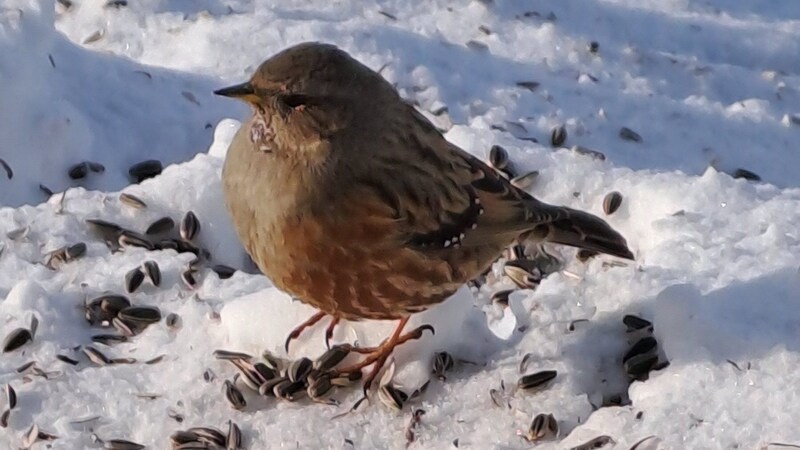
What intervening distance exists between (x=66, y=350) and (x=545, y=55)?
9.54 ft

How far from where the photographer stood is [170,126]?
5.96 metres

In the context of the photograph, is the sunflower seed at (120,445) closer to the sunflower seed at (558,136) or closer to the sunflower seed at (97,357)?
the sunflower seed at (97,357)

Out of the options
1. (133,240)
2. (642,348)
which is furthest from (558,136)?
(133,240)

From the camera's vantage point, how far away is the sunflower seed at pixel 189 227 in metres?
5.21

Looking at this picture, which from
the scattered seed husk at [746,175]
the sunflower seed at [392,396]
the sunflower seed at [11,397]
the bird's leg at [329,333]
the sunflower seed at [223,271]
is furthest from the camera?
the scattered seed husk at [746,175]

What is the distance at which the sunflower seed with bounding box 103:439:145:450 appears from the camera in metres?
4.26

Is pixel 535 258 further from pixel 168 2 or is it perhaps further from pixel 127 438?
pixel 168 2

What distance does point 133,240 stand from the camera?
518 cm

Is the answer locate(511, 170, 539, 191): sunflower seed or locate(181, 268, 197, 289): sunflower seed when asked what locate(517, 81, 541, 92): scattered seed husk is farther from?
locate(181, 268, 197, 289): sunflower seed

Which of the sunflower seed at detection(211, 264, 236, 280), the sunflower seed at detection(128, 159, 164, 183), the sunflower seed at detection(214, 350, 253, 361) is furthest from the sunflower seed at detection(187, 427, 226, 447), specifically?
the sunflower seed at detection(128, 159, 164, 183)

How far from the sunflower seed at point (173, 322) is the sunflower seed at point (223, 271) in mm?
306

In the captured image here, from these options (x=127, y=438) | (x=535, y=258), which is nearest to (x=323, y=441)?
(x=127, y=438)

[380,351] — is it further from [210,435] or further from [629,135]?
[629,135]

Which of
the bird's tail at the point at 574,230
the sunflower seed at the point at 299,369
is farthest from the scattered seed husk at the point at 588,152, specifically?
the sunflower seed at the point at 299,369
